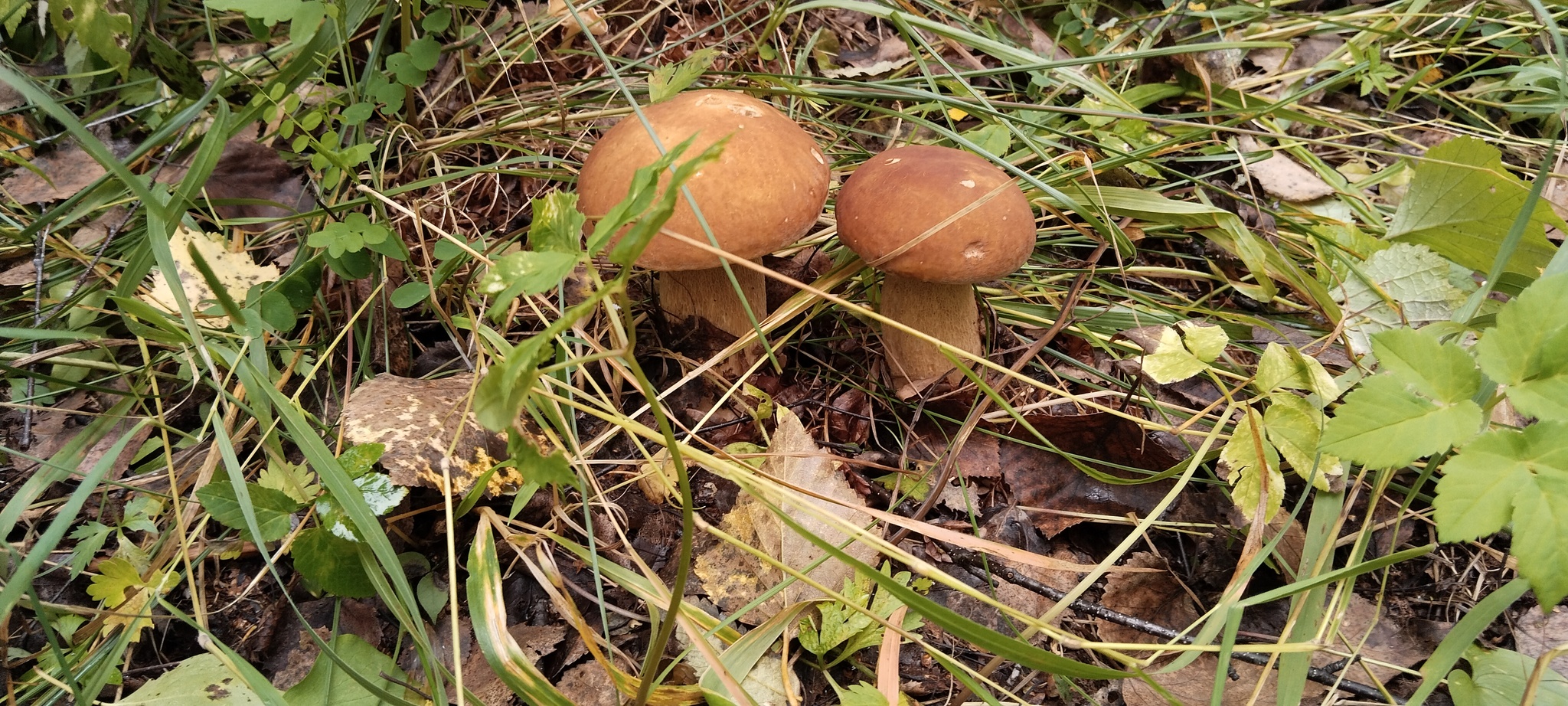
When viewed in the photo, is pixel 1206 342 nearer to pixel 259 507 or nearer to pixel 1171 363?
pixel 1171 363

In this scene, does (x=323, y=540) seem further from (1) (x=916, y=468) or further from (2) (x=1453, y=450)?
(2) (x=1453, y=450)

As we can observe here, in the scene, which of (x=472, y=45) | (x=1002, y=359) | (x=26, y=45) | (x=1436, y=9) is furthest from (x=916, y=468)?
(x=26, y=45)

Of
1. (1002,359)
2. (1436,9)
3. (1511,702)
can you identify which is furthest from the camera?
(1436,9)

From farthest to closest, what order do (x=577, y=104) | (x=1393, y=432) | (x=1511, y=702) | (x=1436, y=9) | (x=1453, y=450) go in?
(x=1436, y=9)
(x=577, y=104)
(x=1453, y=450)
(x=1511, y=702)
(x=1393, y=432)

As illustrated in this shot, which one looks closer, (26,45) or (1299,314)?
(1299,314)

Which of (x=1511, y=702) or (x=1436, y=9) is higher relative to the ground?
(x=1436, y=9)

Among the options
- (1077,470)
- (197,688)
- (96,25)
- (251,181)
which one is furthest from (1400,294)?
(251,181)

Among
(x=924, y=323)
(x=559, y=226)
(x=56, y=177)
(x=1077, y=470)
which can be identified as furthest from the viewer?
(x=56, y=177)
